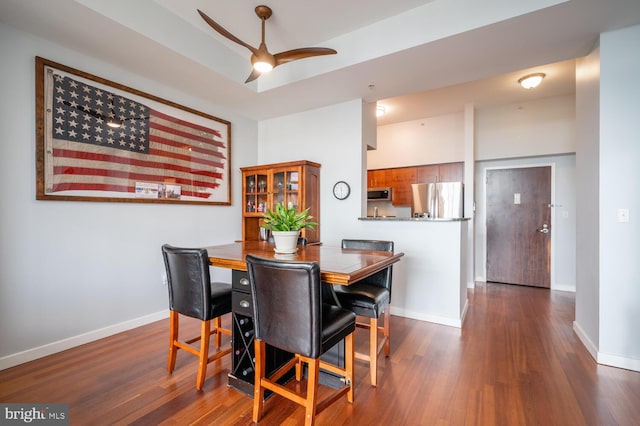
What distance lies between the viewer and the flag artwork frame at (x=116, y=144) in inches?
93.5

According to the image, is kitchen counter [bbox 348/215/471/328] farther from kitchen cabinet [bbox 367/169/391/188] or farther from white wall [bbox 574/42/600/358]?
kitchen cabinet [bbox 367/169/391/188]

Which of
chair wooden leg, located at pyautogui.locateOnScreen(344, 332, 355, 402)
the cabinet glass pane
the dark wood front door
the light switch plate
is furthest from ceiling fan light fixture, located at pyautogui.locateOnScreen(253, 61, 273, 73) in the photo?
the dark wood front door

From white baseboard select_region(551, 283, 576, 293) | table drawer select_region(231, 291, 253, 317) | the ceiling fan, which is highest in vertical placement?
the ceiling fan

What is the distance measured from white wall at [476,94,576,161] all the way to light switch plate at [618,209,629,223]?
8.75ft

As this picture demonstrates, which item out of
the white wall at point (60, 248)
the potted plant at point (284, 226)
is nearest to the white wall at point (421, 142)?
the white wall at point (60, 248)

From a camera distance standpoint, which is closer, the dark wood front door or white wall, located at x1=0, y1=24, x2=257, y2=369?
white wall, located at x1=0, y1=24, x2=257, y2=369

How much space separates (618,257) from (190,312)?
3.16m

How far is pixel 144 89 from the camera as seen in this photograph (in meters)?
3.01

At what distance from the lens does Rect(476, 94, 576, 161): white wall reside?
4.32m

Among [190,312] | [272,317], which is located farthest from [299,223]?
[190,312]

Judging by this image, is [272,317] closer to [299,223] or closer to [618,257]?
[299,223]

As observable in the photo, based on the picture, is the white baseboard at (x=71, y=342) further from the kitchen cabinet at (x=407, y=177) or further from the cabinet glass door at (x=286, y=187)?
the kitchen cabinet at (x=407, y=177)
